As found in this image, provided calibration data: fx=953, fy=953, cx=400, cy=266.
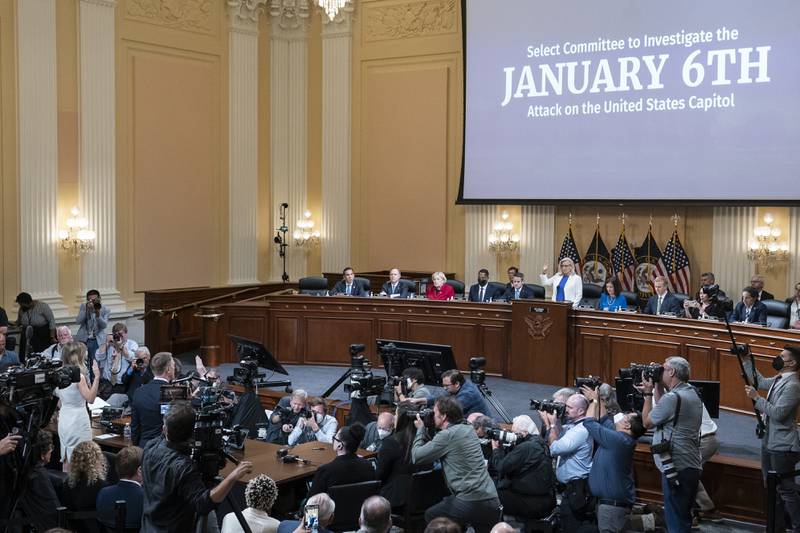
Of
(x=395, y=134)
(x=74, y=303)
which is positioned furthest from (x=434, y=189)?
(x=74, y=303)

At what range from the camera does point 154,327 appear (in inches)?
564

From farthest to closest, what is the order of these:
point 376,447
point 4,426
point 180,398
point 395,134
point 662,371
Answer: point 395,134, point 376,447, point 662,371, point 180,398, point 4,426

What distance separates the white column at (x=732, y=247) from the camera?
13.7m

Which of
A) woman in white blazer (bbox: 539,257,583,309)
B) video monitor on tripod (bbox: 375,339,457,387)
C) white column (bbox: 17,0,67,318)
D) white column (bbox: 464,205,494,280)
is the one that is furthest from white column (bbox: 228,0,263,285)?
video monitor on tripod (bbox: 375,339,457,387)

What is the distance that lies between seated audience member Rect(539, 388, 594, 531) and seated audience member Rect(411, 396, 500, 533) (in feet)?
3.18

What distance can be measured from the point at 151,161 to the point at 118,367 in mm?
6202

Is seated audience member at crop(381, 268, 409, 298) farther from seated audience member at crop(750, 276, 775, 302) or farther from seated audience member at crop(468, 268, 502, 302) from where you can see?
seated audience member at crop(750, 276, 775, 302)

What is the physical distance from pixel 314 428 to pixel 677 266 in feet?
26.5

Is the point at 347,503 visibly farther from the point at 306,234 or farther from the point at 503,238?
the point at 306,234

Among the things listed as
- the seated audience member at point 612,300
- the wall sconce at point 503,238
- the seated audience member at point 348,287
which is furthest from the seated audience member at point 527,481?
the wall sconce at point 503,238

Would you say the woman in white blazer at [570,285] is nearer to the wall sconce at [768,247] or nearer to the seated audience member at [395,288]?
the seated audience member at [395,288]

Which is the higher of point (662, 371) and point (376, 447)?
point (662, 371)

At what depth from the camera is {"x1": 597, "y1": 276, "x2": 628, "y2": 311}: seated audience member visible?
481 inches

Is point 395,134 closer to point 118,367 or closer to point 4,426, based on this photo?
point 118,367
